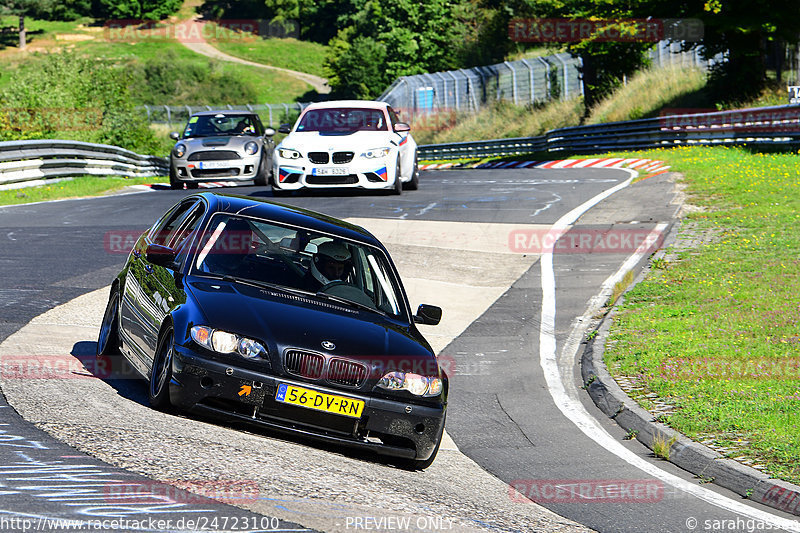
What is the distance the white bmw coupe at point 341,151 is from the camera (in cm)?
1978

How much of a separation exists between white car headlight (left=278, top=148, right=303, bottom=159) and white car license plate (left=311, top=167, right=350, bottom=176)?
46cm

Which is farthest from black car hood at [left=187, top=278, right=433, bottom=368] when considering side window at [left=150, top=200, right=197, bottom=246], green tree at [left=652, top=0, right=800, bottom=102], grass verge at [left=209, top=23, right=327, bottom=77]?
grass verge at [left=209, top=23, right=327, bottom=77]

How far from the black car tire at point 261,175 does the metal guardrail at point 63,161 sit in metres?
5.65

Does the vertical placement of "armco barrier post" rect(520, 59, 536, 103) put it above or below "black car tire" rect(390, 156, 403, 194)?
above

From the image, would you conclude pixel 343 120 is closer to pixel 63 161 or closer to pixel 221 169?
pixel 221 169

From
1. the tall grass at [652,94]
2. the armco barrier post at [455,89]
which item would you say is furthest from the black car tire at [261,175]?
the armco barrier post at [455,89]

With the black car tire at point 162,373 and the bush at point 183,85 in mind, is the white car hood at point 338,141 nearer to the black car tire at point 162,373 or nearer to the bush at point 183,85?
the black car tire at point 162,373

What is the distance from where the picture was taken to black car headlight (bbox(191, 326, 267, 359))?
21.4 feet

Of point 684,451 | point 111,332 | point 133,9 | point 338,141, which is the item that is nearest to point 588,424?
point 684,451

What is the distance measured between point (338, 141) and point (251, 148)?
4649mm

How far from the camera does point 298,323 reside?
6809 millimetres

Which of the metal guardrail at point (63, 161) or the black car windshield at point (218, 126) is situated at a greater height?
the black car windshield at point (218, 126)

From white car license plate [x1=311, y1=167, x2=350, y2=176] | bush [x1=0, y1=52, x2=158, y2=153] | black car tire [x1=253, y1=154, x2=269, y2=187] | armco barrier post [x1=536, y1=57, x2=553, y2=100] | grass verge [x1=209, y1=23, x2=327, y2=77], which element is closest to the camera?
white car license plate [x1=311, y1=167, x2=350, y2=176]

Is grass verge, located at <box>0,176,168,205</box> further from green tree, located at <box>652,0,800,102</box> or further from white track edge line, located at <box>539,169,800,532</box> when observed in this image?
green tree, located at <box>652,0,800,102</box>
